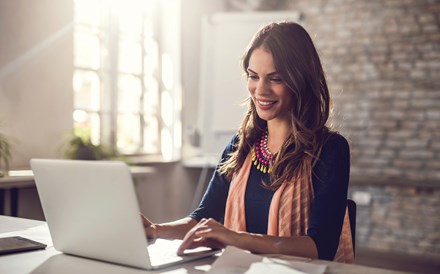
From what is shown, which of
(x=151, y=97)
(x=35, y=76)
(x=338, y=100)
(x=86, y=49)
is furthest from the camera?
(x=338, y=100)

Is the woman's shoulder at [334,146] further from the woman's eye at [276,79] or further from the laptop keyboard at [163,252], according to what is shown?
the laptop keyboard at [163,252]

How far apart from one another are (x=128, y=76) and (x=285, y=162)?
10.4ft

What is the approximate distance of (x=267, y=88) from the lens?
1652 millimetres

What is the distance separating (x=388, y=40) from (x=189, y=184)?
2232 mm

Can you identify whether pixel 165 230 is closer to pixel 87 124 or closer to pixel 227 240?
pixel 227 240

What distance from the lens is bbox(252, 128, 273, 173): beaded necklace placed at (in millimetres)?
1747

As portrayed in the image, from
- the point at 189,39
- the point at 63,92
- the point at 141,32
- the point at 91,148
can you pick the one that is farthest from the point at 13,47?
the point at 189,39

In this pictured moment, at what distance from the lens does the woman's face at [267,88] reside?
1.65m

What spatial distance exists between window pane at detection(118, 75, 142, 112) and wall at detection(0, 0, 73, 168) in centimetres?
76

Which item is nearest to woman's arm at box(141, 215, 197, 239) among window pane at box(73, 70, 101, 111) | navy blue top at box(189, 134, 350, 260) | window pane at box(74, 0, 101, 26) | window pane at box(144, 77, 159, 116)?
navy blue top at box(189, 134, 350, 260)

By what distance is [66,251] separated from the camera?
4.23ft

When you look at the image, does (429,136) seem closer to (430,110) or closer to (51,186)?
(430,110)

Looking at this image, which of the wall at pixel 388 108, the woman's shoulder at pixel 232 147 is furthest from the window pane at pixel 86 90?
the woman's shoulder at pixel 232 147

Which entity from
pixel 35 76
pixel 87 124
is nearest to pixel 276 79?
pixel 35 76
